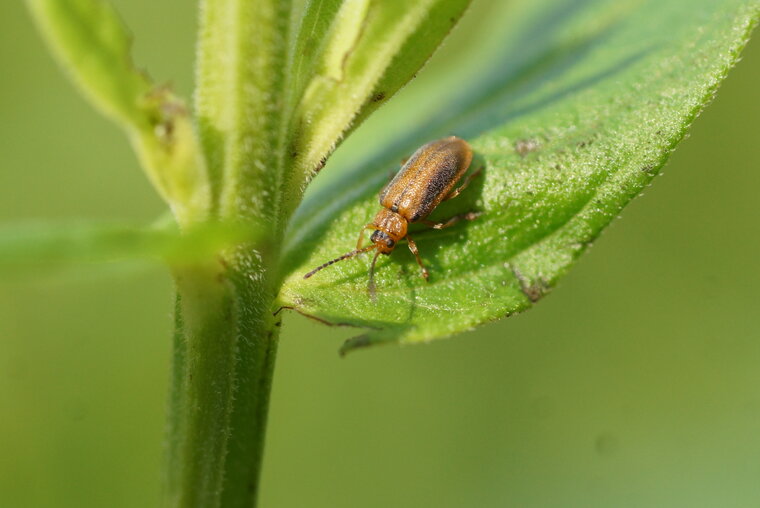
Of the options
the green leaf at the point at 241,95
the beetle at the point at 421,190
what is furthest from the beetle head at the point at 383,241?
the green leaf at the point at 241,95

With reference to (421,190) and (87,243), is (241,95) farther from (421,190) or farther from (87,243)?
(421,190)

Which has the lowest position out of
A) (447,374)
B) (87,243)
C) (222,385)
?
(447,374)

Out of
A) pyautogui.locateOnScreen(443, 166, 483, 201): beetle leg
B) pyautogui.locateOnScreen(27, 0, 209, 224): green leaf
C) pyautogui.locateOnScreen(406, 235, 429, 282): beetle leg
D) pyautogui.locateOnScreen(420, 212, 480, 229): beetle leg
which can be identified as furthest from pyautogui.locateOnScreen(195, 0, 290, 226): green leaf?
pyautogui.locateOnScreen(443, 166, 483, 201): beetle leg

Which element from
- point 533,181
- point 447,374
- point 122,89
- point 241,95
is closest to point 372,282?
point 533,181

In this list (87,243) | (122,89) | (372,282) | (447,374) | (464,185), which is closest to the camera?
(87,243)

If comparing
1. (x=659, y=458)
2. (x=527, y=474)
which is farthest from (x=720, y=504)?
(x=527, y=474)

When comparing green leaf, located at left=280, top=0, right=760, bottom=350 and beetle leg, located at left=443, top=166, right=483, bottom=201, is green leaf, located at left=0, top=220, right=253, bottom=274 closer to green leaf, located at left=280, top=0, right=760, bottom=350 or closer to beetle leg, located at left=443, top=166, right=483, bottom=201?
green leaf, located at left=280, top=0, right=760, bottom=350
